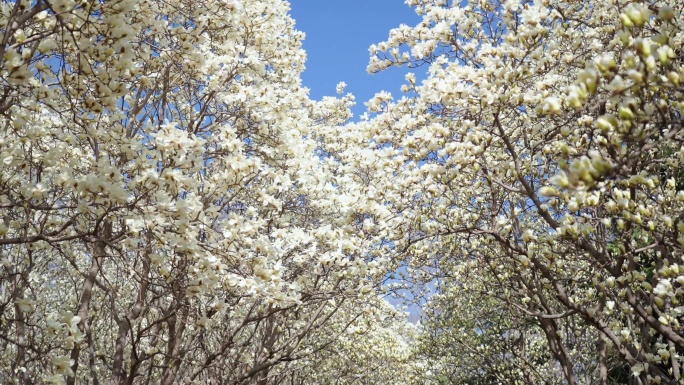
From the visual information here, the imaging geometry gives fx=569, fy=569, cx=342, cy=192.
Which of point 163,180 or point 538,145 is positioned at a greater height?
point 538,145

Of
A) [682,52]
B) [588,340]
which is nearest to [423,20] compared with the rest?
[682,52]

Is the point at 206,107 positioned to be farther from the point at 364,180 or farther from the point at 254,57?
the point at 364,180

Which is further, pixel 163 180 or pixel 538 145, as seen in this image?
pixel 538 145

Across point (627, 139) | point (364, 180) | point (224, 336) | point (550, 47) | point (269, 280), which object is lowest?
point (627, 139)

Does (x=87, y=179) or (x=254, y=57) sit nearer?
(x=87, y=179)

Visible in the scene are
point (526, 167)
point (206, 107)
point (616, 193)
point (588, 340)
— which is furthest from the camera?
point (588, 340)

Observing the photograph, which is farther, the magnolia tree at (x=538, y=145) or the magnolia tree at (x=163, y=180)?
the magnolia tree at (x=538, y=145)

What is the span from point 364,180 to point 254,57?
8.28 feet

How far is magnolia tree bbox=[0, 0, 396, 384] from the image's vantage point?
11.9ft

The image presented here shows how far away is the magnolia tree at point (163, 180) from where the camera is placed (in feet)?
11.9

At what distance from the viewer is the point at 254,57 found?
569 centimetres

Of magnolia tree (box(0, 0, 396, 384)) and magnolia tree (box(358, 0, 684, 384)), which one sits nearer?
magnolia tree (box(0, 0, 396, 384))

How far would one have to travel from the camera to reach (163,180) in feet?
12.4

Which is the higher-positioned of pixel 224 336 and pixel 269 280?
pixel 224 336
